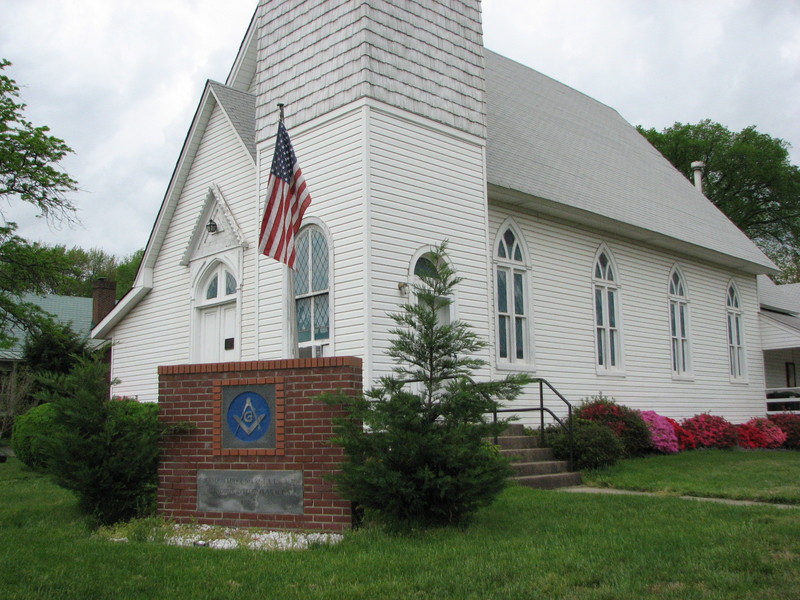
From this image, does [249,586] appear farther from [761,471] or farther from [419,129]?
[761,471]

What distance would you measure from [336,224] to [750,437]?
12.7 meters

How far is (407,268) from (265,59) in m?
4.78

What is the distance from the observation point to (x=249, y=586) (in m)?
6.04

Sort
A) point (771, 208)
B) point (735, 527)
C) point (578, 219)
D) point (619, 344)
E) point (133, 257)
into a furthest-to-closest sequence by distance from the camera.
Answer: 1. point (133, 257)
2. point (771, 208)
3. point (619, 344)
4. point (578, 219)
5. point (735, 527)

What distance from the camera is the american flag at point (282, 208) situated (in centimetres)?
995

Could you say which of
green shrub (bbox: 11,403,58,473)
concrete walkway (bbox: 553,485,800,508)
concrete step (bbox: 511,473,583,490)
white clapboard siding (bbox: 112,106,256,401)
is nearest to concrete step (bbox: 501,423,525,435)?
concrete step (bbox: 511,473,583,490)

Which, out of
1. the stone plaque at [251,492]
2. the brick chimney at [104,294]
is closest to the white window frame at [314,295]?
the stone plaque at [251,492]

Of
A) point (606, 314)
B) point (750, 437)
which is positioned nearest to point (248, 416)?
point (606, 314)

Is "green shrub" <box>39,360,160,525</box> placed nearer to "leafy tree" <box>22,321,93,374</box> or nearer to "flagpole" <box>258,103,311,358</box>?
"flagpole" <box>258,103,311,358</box>

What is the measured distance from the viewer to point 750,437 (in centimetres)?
2016

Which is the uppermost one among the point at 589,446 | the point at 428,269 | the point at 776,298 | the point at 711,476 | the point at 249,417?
the point at 776,298

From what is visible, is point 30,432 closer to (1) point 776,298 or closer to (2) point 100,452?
(2) point 100,452

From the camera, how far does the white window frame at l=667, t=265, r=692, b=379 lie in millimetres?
20078

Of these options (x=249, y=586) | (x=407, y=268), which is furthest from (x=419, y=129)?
(x=249, y=586)
